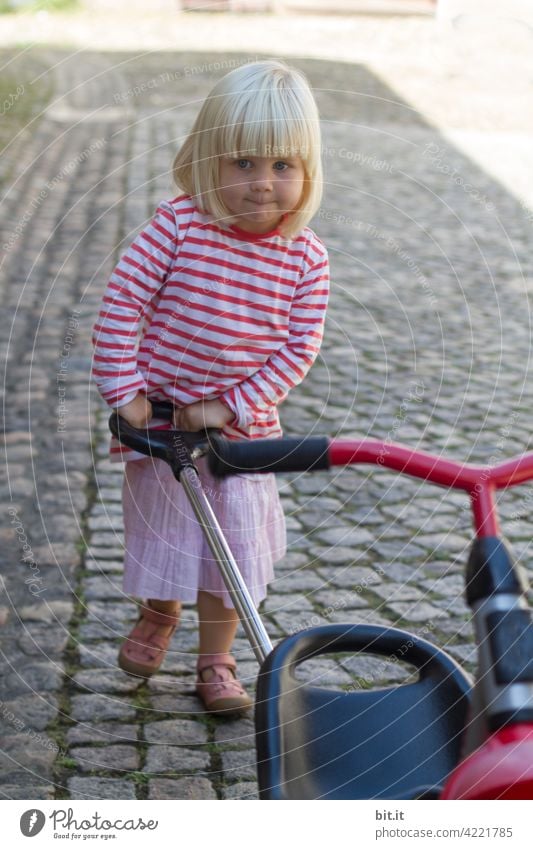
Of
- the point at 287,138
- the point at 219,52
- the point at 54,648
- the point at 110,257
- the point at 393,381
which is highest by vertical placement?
the point at 219,52

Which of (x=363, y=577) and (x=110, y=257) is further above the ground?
(x=110, y=257)

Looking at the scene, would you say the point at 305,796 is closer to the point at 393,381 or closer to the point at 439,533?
the point at 439,533

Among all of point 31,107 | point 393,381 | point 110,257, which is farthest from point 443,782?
point 31,107

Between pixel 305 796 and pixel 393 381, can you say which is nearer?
pixel 305 796

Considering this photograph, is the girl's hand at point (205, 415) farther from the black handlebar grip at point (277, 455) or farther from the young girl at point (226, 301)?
the black handlebar grip at point (277, 455)

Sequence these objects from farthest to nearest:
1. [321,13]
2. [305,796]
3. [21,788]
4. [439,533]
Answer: [321,13], [439,533], [21,788], [305,796]

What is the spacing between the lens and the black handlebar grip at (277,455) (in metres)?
1.41

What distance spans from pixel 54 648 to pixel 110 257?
3900 mm

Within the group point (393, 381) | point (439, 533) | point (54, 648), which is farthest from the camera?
point (393, 381)

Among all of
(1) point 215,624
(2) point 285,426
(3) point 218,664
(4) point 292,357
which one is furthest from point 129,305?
(2) point 285,426

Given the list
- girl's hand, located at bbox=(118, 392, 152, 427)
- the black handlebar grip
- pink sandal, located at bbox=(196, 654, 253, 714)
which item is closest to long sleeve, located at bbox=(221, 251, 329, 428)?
girl's hand, located at bbox=(118, 392, 152, 427)

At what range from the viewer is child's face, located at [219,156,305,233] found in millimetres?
2102

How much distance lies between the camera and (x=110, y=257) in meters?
6.48

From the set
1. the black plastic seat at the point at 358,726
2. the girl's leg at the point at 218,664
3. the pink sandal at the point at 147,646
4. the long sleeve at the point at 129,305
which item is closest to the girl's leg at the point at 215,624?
the girl's leg at the point at 218,664
